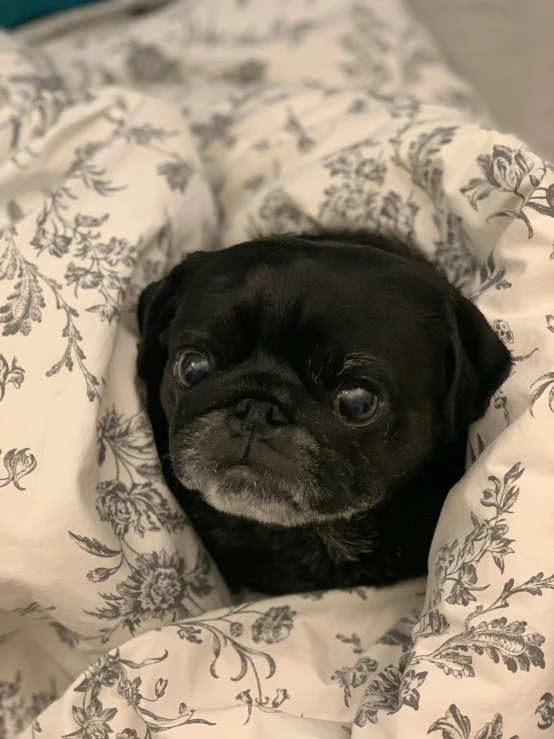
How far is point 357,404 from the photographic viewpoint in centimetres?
101

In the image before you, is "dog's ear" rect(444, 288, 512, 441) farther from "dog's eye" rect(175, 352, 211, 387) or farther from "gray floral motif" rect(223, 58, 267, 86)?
"gray floral motif" rect(223, 58, 267, 86)

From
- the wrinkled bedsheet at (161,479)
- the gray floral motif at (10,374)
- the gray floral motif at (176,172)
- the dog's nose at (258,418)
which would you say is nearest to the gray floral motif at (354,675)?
the wrinkled bedsheet at (161,479)

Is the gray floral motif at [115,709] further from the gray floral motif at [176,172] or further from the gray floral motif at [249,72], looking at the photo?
the gray floral motif at [249,72]

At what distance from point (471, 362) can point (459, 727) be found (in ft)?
1.55

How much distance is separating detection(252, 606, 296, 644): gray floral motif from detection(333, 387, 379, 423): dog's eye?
326mm

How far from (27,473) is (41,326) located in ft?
0.72

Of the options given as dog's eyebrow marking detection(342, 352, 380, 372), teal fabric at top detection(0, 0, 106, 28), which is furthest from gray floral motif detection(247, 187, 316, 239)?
teal fabric at top detection(0, 0, 106, 28)

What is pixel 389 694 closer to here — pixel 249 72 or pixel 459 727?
pixel 459 727

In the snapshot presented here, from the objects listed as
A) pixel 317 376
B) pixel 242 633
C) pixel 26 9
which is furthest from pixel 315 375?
pixel 26 9

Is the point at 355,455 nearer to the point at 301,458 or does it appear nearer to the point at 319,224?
the point at 301,458

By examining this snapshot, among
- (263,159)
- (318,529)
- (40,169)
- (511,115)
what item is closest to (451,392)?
(318,529)

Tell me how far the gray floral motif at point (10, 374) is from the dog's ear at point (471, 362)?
2.00 ft

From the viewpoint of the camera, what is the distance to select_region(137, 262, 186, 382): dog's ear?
117 centimetres

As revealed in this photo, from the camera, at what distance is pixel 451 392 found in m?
1.06
